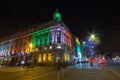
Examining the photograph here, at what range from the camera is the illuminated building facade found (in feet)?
209

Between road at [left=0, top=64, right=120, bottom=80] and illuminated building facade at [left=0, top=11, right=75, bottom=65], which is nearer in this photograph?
road at [left=0, top=64, right=120, bottom=80]

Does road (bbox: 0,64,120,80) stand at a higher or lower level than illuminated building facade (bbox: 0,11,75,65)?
lower

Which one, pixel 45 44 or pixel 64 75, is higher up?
pixel 45 44

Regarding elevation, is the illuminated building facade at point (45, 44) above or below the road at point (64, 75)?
above

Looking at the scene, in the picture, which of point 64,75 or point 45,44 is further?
point 45,44

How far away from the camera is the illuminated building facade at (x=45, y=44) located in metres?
63.7

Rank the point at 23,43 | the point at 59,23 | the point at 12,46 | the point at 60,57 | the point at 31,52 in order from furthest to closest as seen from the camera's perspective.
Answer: the point at 12,46, the point at 23,43, the point at 31,52, the point at 59,23, the point at 60,57

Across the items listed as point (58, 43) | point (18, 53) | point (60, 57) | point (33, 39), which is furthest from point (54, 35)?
point (18, 53)

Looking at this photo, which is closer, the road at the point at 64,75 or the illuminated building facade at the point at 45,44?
the road at the point at 64,75

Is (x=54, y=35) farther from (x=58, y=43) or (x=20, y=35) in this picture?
(x=20, y=35)

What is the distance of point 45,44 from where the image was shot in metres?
67.9

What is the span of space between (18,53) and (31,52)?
16360 mm

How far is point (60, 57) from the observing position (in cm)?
6181

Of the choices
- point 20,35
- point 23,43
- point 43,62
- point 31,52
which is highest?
point 20,35
